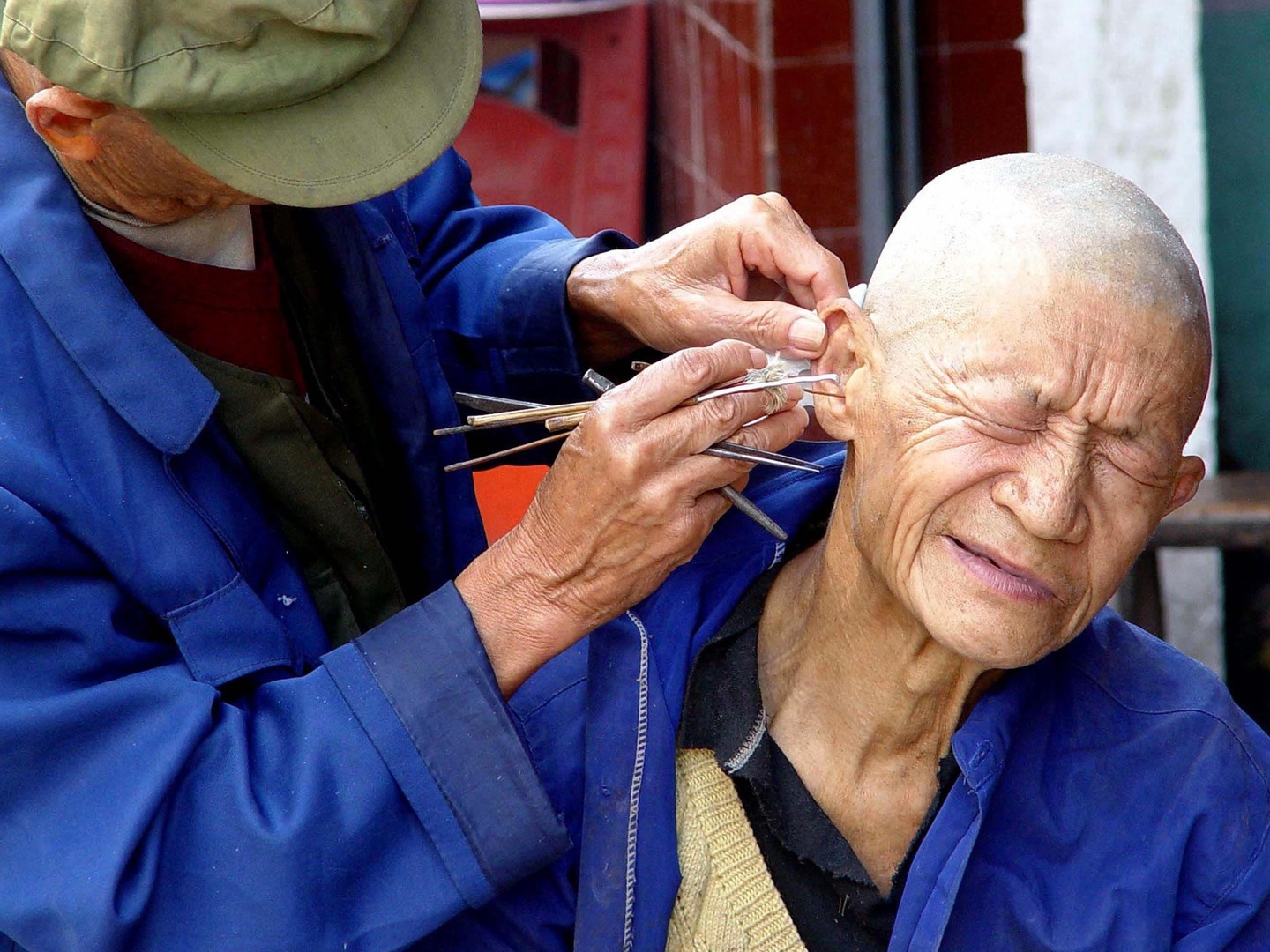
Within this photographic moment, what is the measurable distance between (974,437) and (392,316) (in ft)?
3.08

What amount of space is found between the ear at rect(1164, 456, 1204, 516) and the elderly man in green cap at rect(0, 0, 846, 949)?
51cm

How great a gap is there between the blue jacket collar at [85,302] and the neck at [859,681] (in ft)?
2.89

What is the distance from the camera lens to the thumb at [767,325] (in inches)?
82.4

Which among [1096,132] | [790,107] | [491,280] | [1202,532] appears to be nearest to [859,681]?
[491,280]

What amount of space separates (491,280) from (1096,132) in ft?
7.02

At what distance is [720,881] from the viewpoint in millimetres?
2027

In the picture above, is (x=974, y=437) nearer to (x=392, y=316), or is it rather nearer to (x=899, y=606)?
(x=899, y=606)

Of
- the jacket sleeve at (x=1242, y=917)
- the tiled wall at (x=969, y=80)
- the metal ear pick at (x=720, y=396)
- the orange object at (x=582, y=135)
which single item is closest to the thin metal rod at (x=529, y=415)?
the metal ear pick at (x=720, y=396)

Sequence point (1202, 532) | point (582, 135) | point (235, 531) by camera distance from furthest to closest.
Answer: point (582, 135)
point (1202, 532)
point (235, 531)

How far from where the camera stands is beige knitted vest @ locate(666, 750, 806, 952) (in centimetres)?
201

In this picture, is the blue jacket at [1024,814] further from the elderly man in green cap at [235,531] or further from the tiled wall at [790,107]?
the tiled wall at [790,107]

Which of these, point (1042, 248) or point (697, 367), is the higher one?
point (1042, 248)

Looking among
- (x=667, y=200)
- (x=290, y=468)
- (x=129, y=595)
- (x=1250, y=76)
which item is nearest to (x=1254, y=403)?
(x=1250, y=76)

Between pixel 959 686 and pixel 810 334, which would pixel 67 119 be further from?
pixel 959 686
